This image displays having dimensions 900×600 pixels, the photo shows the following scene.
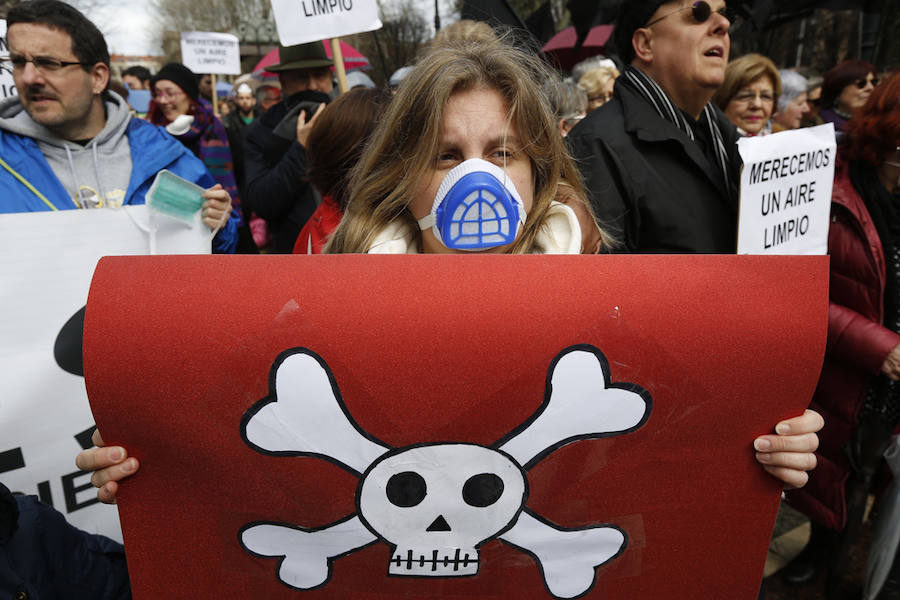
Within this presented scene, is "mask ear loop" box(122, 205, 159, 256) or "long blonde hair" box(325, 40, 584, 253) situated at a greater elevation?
"long blonde hair" box(325, 40, 584, 253)

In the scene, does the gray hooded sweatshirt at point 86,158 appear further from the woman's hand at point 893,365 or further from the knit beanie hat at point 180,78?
the knit beanie hat at point 180,78

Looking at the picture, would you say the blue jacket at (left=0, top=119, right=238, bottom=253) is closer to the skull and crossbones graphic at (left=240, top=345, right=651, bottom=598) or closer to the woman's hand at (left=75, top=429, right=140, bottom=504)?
the woman's hand at (left=75, top=429, right=140, bottom=504)

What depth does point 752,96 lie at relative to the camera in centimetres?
352

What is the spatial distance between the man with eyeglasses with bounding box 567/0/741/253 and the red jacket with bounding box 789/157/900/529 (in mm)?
476

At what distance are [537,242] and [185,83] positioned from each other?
4.65 metres

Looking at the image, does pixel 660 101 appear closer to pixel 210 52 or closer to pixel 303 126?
pixel 303 126

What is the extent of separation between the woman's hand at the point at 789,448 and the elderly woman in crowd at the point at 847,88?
423 cm

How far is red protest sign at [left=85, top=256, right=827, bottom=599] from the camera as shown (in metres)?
0.88

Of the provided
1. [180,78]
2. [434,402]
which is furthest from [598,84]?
[434,402]

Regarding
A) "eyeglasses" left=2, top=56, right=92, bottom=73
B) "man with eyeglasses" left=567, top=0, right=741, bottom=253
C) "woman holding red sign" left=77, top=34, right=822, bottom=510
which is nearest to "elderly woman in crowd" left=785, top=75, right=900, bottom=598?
"man with eyeglasses" left=567, top=0, right=741, bottom=253

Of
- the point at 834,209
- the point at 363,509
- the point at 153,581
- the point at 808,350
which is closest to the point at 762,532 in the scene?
the point at 808,350

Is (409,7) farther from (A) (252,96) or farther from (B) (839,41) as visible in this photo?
(B) (839,41)

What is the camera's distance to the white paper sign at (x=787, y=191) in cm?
178

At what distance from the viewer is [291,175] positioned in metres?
2.99
